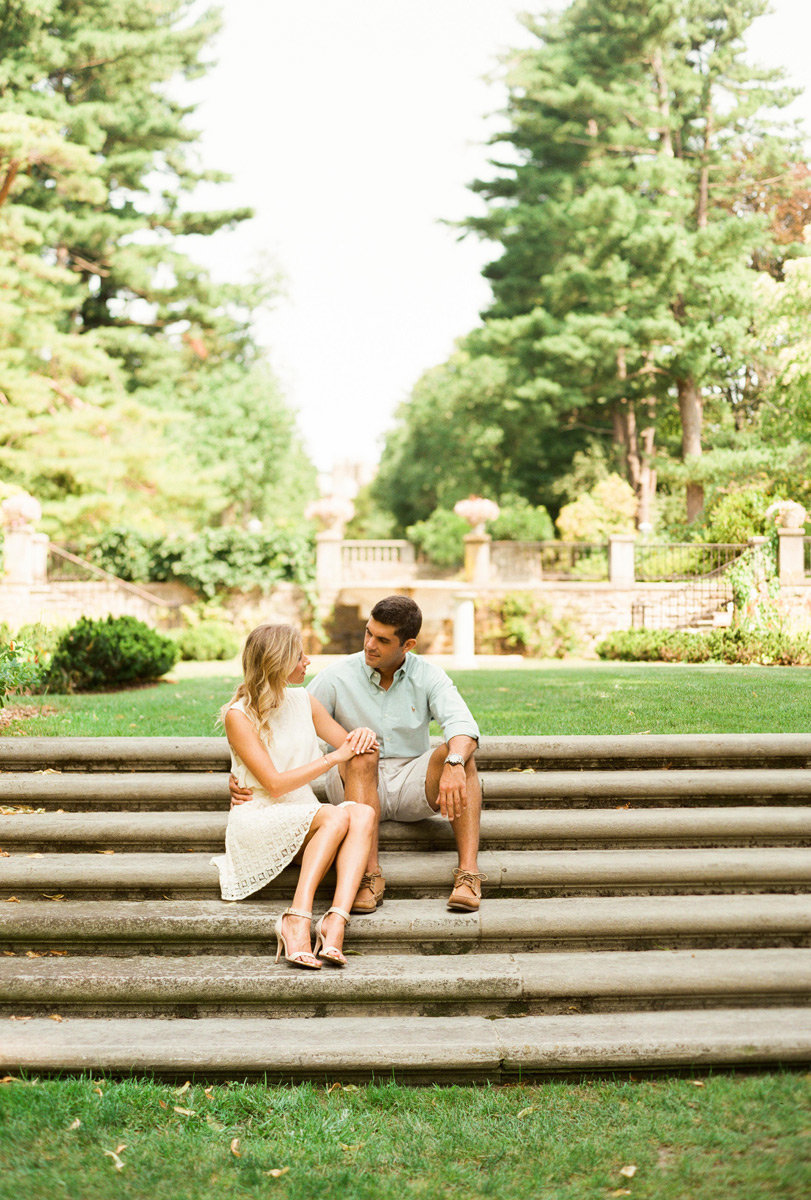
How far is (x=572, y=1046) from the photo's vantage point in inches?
121

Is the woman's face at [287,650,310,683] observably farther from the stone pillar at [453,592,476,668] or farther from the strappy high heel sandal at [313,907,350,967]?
the stone pillar at [453,592,476,668]

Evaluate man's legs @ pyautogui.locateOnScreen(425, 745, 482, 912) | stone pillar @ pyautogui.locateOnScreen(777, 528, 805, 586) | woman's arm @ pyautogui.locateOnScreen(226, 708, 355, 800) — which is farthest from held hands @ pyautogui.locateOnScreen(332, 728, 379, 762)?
stone pillar @ pyautogui.locateOnScreen(777, 528, 805, 586)

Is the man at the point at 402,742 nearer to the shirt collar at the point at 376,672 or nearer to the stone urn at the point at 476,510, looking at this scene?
the shirt collar at the point at 376,672

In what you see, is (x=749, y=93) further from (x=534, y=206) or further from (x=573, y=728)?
(x=573, y=728)

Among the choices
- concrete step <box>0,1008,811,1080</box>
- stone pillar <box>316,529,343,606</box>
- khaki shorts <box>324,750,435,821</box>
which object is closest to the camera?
concrete step <box>0,1008,811,1080</box>

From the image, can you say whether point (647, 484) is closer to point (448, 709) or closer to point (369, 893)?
point (448, 709)

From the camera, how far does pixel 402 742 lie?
4.30 m

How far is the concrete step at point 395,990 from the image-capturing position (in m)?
3.36

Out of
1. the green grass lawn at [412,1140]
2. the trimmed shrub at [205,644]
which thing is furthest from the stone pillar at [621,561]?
the green grass lawn at [412,1140]

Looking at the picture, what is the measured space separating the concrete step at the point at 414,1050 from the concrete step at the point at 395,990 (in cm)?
14

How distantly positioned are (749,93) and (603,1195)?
93.1 feet

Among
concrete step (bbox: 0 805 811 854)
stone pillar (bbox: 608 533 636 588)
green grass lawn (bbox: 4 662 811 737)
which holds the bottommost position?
concrete step (bbox: 0 805 811 854)

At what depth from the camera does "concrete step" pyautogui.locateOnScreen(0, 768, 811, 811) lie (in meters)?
4.54

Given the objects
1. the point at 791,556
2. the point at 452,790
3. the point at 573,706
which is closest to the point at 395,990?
the point at 452,790
